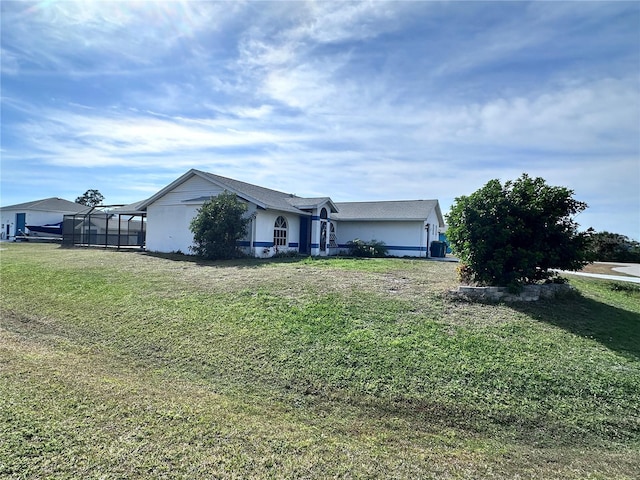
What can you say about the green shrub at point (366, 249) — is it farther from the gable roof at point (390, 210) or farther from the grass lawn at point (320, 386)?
the grass lawn at point (320, 386)

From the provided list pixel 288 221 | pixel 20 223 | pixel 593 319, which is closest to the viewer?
pixel 593 319

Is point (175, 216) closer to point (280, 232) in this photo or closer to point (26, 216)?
point (280, 232)

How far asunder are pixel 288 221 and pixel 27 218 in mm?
32657

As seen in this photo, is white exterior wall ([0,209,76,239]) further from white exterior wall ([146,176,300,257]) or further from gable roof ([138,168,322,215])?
gable roof ([138,168,322,215])

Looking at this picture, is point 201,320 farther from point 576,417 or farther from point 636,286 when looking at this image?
point 636,286

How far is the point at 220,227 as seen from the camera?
16.8 meters

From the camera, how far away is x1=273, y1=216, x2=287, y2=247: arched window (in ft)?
65.6

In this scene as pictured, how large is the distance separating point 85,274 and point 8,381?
29.5 ft

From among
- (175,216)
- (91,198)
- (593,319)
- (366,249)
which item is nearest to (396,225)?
(366,249)

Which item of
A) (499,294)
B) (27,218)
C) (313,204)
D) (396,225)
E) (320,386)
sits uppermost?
(313,204)

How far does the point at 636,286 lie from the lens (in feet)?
41.4

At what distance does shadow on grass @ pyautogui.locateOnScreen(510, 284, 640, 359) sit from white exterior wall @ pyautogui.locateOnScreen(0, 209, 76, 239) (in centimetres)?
4357

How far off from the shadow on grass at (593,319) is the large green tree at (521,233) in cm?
80

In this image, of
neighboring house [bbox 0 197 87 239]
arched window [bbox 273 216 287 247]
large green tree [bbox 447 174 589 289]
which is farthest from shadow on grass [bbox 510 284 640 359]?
neighboring house [bbox 0 197 87 239]
